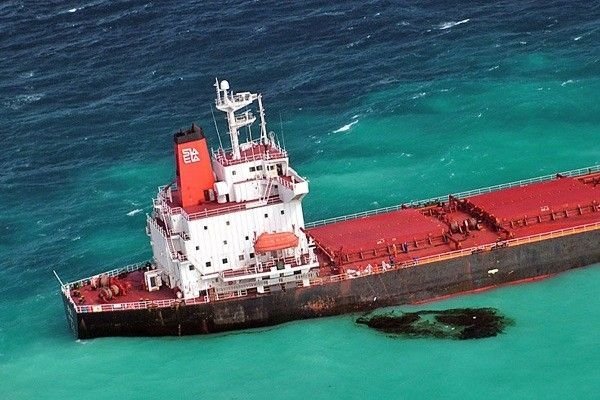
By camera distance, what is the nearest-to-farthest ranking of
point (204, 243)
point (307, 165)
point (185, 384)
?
1. point (185, 384)
2. point (204, 243)
3. point (307, 165)

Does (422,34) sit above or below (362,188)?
above

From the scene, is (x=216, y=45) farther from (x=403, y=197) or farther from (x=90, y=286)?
(x=90, y=286)

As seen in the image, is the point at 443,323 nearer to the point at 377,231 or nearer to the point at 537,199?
the point at 377,231

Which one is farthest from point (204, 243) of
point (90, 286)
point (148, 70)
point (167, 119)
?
point (148, 70)

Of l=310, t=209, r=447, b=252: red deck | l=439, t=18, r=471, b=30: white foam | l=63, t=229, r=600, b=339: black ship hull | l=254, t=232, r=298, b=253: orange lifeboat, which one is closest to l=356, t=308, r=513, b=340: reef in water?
l=63, t=229, r=600, b=339: black ship hull

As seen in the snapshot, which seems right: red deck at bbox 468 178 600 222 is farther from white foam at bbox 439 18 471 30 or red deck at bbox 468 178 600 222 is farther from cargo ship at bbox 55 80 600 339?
white foam at bbox 439 18 471 30

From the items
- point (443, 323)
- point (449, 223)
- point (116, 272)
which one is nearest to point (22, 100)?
point (116, 272)
